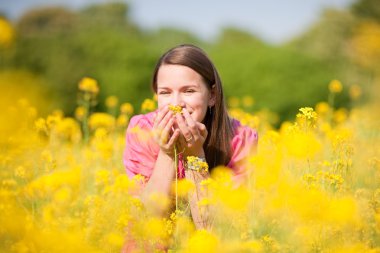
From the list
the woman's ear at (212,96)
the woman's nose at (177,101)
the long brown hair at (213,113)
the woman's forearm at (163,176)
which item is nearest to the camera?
the woman's forearm at (163,176)

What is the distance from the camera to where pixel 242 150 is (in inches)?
125

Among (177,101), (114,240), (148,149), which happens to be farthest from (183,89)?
(114,240)

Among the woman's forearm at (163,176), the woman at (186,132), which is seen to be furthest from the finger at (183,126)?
the woman's forearm at (163,176)

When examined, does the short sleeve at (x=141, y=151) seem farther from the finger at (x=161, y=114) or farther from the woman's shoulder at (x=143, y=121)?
the finger at (x=161, y=114)

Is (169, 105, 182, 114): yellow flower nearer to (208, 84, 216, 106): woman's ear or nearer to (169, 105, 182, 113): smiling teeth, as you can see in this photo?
(169, 105, 182, 113): smiling teeth

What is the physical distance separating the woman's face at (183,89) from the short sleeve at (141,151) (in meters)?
0.26

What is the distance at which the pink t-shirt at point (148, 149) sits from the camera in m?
3.04

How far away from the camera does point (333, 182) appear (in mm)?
2535

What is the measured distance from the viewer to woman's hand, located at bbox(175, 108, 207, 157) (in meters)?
2.54

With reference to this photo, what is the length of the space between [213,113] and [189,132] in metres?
0.64

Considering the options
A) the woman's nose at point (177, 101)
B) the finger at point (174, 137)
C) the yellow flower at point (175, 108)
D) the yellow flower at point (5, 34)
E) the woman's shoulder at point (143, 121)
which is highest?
the yellow flower at point (5, 34)

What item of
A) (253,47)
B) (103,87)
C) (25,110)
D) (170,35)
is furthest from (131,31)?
(25,110)

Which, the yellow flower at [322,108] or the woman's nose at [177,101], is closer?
the woman's nose at [177,101]

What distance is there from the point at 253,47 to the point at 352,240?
1627 centimetres
